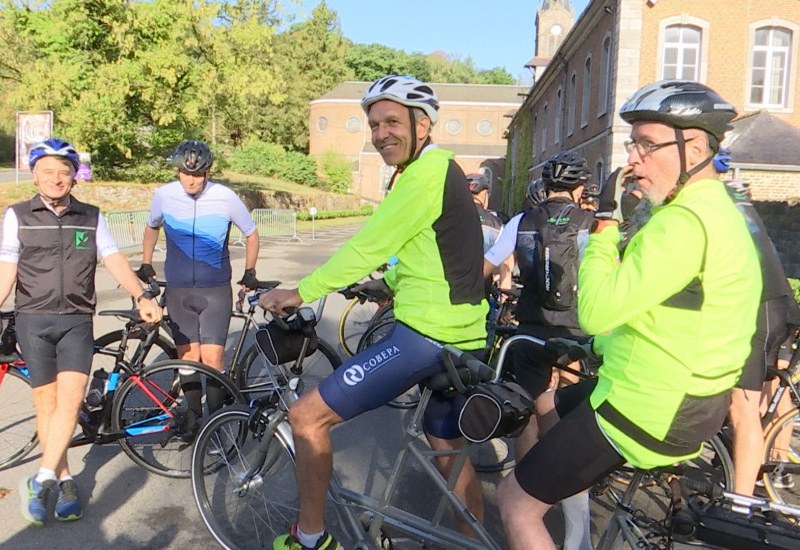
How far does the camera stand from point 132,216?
707 inches

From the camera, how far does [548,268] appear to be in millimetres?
3943

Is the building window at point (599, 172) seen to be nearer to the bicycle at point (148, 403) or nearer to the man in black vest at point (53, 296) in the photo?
the bicycle at point (148, 403)

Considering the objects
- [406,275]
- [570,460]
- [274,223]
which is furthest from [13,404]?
[274,223]

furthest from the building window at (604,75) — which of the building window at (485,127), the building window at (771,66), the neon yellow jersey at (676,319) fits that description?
the building window at (485,127)

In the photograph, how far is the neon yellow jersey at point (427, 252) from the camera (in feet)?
8.53

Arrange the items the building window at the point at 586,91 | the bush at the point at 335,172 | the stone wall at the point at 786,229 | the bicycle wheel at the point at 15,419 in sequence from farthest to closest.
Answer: the bush at the point at 335,172, the building window at the point at 586,91, the stone wall at the point at 786,229, the bicycle wheel at the point at 15,419

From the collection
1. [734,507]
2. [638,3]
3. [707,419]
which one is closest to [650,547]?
[734,507]

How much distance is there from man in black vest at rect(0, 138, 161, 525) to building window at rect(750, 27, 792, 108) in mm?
22682

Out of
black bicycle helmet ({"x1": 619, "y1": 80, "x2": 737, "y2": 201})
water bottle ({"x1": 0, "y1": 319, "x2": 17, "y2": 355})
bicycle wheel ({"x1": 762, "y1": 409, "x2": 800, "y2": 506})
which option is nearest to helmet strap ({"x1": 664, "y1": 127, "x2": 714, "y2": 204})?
black bicycle helmet ({"x1": 619, "y1": 80, "x2": 737, "y2": 201})

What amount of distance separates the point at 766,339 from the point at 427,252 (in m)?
2.28

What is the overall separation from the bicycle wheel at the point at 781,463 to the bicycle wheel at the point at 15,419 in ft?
14.9

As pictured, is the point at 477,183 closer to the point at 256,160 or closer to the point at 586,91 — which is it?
the point at 586,91

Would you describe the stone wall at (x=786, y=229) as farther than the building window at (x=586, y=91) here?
No

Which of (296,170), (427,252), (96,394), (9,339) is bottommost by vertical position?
(96,394)
